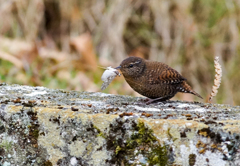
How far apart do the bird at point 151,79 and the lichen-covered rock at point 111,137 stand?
759mm

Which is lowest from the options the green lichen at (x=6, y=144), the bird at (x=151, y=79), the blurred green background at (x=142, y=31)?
the green lichen at (x=6, y=144)

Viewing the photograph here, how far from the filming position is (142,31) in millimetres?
6492

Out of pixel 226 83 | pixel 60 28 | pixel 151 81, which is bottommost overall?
pixel 151 81

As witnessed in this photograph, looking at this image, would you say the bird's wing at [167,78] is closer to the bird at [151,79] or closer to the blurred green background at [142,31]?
the bird at [151,79]

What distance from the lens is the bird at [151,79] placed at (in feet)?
9.09

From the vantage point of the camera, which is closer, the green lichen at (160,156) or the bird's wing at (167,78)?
the green lichen at (160,156)

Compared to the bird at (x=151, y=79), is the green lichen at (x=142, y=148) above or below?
below

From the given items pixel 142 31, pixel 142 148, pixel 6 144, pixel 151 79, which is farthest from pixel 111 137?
pixel 142 31

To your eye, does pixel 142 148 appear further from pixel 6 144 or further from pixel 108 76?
pixel 108 76

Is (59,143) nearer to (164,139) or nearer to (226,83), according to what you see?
(164,139)

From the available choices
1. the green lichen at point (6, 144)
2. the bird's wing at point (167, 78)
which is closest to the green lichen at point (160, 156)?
the green lichen at point (6, 144)

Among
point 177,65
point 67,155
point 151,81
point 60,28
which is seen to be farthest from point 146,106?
point 60,28

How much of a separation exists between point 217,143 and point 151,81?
46.3 inches

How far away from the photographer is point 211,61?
6.57 meters
